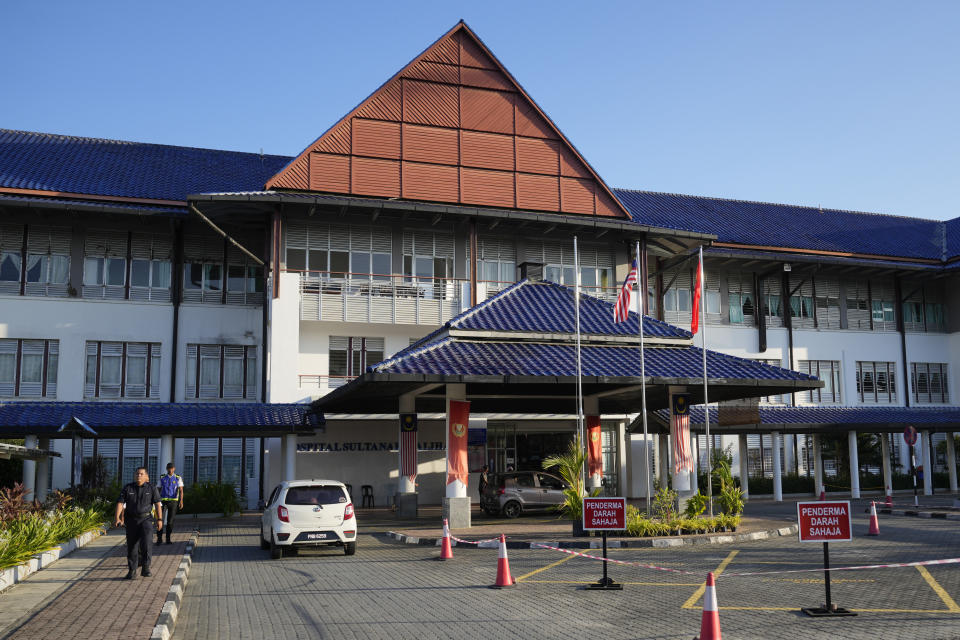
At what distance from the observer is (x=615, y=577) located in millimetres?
14523

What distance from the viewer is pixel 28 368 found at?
33.7 metres

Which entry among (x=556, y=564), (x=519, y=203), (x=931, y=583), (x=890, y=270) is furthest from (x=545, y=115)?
(x=931, y=583)

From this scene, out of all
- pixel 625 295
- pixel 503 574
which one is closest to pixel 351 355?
pixel 625 295

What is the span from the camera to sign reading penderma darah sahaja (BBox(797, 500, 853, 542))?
11.3 metres

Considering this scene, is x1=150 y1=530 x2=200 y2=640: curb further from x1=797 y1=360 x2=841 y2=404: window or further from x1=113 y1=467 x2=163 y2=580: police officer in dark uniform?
x1=797 y1=360 x2=841 y2=404: window

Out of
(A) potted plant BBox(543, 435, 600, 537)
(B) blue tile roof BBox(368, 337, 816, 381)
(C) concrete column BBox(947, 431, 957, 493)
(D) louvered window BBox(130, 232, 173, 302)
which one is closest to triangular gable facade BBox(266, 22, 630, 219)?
(D) louvered window BBox(130, 232, 173, 302)

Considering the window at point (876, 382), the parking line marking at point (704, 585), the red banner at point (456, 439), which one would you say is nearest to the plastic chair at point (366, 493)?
the red banner at point (456, 439)

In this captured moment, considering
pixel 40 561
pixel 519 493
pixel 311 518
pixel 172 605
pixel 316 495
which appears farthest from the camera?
pixel 519 493

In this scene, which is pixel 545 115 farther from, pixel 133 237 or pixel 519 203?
pixel 133 237

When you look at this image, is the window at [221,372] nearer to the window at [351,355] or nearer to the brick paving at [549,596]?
the window at [351,355]

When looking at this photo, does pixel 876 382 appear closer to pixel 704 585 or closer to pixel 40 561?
pixel 704 585

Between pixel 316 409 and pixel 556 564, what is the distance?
16415mm

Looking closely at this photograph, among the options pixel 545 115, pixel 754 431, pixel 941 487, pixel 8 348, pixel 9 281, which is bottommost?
pixel 941 487

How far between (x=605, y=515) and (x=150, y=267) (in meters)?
27.2
